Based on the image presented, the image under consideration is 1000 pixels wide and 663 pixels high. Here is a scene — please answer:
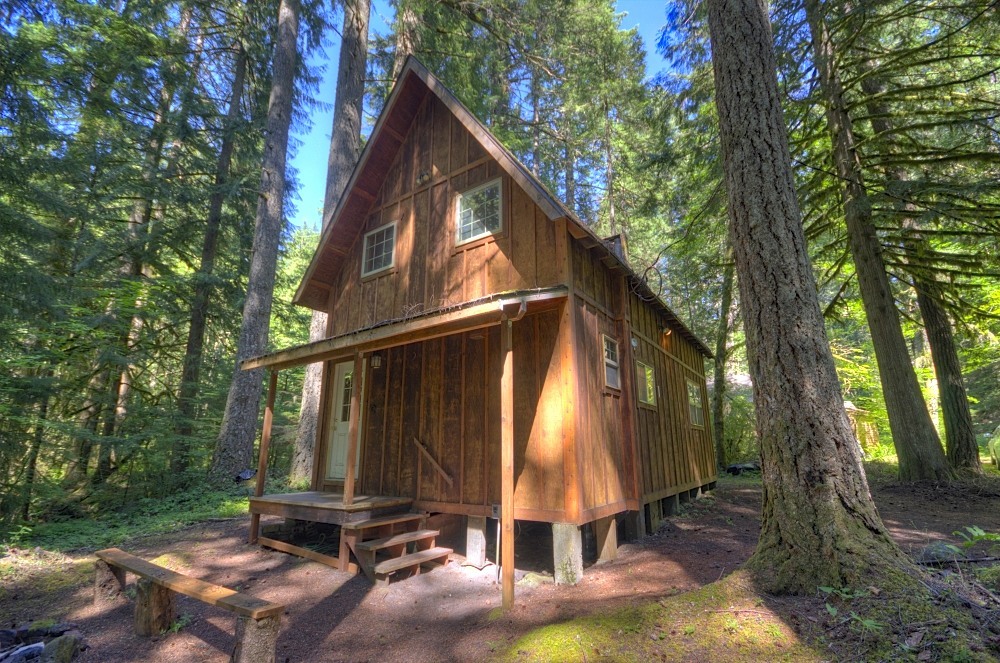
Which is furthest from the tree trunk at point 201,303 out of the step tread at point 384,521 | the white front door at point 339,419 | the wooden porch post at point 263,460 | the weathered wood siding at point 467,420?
the step tread at point 384,521

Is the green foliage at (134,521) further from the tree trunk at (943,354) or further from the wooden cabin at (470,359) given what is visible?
the tree trunk at (943,354)

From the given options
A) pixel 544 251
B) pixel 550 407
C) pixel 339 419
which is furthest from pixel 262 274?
pixel 550 407

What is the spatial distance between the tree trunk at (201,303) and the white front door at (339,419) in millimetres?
4274

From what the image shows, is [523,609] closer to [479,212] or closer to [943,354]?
[479,212]

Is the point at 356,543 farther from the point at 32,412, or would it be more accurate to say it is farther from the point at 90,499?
the point at 90,499

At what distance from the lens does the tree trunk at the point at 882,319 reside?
29.9 feet

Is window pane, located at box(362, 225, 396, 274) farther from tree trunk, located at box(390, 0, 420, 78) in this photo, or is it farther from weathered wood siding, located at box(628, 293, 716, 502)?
tree trunk, located at box(390, 0, 420, 78)

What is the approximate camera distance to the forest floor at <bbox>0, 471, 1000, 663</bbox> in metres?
3.17

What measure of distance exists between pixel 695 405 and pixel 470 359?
25.4ft

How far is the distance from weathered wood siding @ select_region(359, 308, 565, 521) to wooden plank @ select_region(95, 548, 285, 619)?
10.4 feet

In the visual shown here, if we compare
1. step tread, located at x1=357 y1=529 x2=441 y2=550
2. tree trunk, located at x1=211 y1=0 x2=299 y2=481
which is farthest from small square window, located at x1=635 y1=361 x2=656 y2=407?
tree trunk, located at x1=211 y1=0 x2=299 y2=481

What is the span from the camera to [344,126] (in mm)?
12969

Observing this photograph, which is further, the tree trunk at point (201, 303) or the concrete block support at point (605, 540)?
the tree trunk at point (201, 303)

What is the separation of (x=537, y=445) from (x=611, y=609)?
216 centimetres
